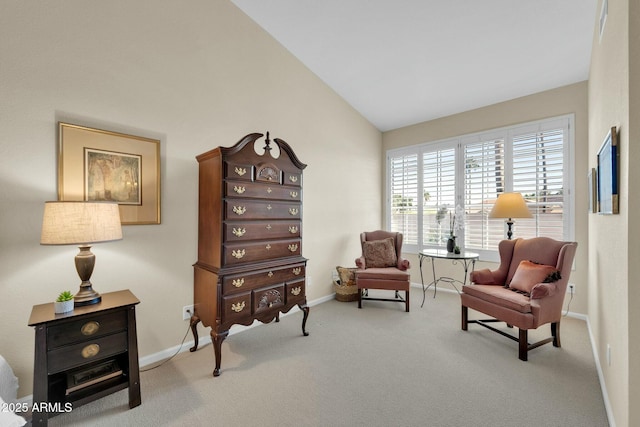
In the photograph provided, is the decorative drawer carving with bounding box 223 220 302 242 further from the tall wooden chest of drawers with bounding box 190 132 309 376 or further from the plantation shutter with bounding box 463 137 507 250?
the plantation shutter with bounding box 463 137 507 250

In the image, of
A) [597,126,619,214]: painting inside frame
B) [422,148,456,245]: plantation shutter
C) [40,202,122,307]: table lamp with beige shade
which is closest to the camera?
[597,126,619,214]: painting inside frame

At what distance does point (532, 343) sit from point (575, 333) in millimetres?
684

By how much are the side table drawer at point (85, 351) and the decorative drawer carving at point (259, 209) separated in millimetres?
1105

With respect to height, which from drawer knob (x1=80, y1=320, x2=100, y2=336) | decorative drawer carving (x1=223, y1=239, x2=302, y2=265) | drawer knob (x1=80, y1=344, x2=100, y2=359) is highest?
decorative drawer carving (x1=223, y1=239, x2=302, y2=265)

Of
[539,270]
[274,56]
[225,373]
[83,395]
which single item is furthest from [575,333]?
[274,56]

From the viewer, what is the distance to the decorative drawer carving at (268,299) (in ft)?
8.17

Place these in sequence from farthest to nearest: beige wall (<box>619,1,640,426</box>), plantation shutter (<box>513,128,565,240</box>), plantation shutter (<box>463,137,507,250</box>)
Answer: plantation shutter (<box>463,137,507,250</box>) → plantation shutter (<box>513,128,565,240</box>) → beige wall (<box>619,1,640,426</box>)

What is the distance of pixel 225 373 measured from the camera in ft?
7.40

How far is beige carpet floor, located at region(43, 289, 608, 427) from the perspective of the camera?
1766 millimetres

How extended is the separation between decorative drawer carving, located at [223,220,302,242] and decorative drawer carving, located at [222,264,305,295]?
308 mm

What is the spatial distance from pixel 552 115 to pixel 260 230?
3.95 meters

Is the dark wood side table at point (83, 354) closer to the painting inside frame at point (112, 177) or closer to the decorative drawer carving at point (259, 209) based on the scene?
the painting inside frame at point (112, 177)

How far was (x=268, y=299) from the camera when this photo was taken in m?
2.59

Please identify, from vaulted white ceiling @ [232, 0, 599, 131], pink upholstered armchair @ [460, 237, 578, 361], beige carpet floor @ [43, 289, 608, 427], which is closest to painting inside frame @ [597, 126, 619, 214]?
pink upholstered armchair @ [460, 237, 578, 361]
